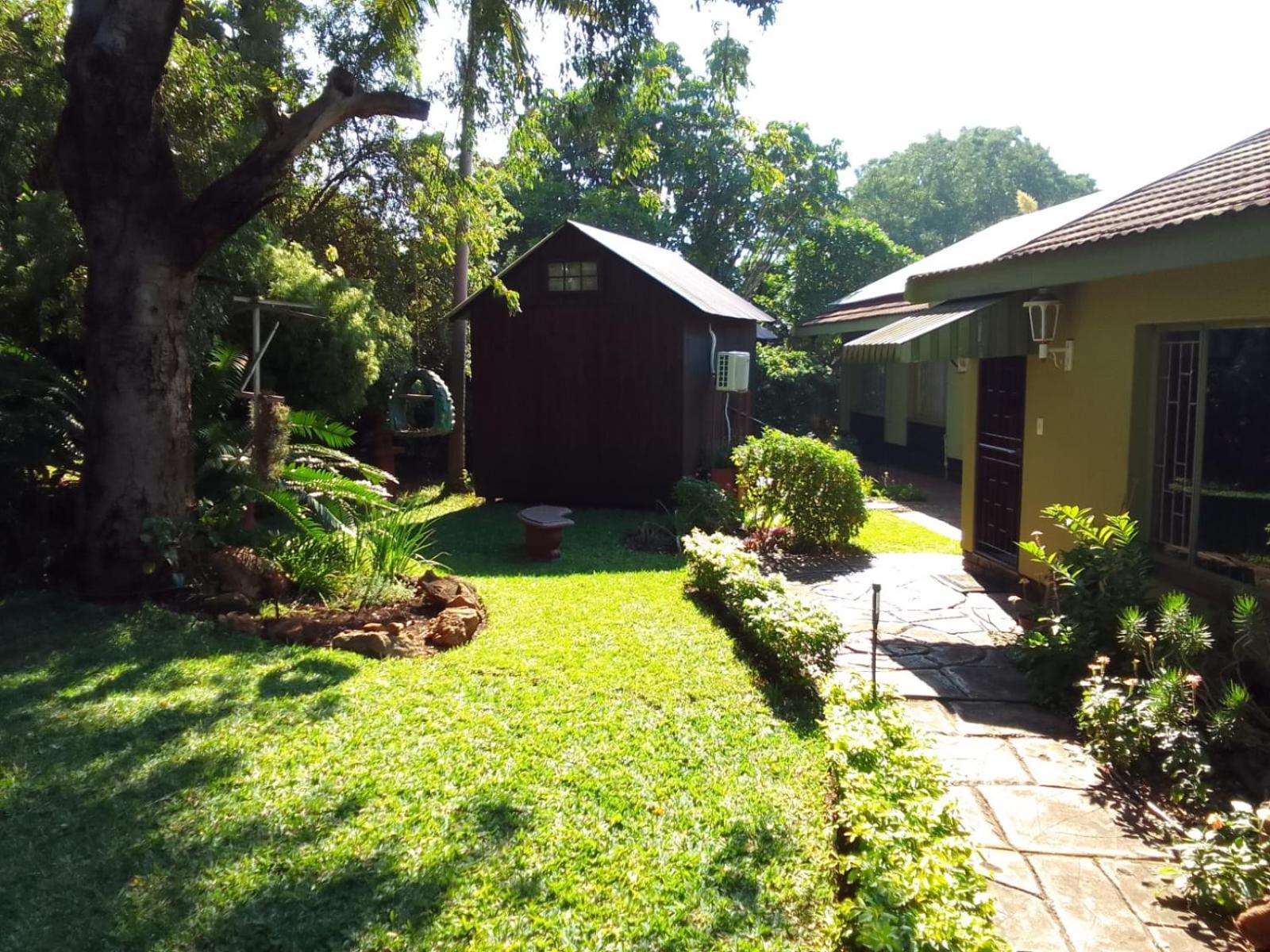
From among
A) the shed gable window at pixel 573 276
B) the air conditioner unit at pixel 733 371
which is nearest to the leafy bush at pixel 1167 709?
the air conditioner unit at pixel 733 371

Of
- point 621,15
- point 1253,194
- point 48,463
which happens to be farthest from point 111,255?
point 1253,194

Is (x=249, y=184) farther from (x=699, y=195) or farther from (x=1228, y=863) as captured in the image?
(x=699, y=195)

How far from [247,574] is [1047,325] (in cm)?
685

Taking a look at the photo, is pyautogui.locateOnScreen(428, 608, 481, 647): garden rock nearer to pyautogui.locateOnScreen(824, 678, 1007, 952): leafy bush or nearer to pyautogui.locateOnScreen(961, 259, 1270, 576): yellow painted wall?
pyautogui.locateOnScreen(824, 678, 1007, 952): leafy bush

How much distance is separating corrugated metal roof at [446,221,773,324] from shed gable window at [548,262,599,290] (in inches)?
15.3

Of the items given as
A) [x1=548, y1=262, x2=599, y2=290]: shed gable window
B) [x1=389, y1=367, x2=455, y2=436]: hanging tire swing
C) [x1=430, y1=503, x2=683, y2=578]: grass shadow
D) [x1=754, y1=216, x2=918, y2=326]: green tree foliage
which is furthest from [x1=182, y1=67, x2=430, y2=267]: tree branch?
[x1=754, y1=216, x2=918, y2=326]: green tree foliage

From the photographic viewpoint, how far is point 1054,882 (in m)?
3.77

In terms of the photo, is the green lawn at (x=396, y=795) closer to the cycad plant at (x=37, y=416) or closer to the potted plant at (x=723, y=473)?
the cycad plant at (x=37, y=416)

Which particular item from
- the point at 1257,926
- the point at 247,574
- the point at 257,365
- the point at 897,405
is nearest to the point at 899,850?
the point at 1257,926

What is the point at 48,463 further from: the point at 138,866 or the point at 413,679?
the point at 138,866

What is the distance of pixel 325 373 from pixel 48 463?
483 cm

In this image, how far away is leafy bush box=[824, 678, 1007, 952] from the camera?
3.13 meters

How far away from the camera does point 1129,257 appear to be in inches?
237

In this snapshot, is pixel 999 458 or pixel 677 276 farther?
pixel 677 276
